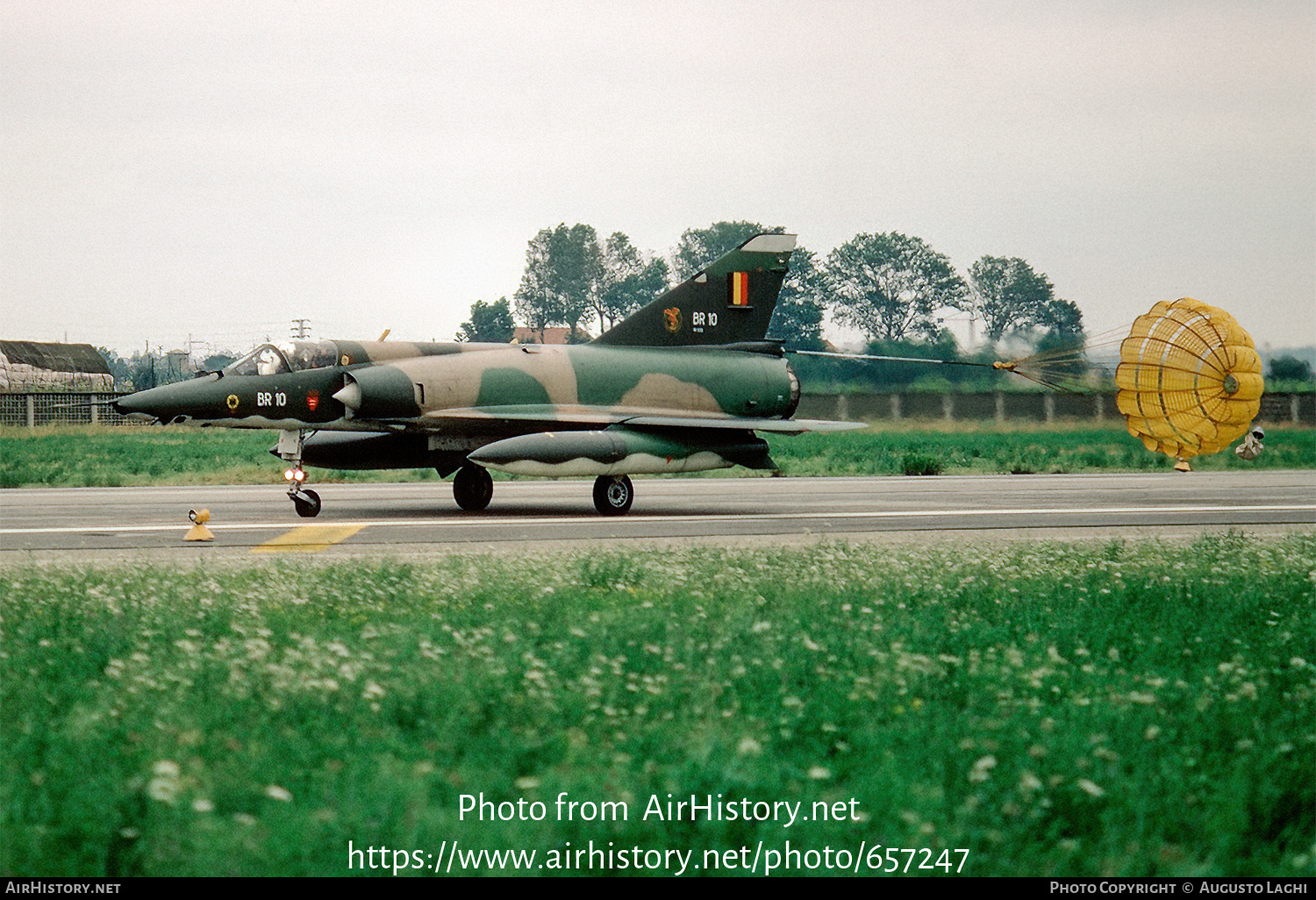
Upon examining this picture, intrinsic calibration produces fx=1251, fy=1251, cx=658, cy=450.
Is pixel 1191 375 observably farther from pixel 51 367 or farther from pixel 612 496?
pixel 51 367

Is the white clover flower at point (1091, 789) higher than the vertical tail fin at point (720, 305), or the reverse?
the vertical tail fin at point (720, 305)

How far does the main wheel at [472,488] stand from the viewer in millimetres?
18625

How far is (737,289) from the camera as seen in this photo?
21016 mm

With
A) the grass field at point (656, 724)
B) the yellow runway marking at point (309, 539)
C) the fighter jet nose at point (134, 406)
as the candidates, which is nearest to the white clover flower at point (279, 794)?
the grass field at point (656, 724)

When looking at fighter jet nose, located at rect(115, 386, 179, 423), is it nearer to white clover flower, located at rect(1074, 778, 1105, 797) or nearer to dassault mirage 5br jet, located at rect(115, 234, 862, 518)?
dassault mirage 5br jet, located at rect(115, 234, 862, 518)

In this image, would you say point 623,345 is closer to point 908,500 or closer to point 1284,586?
point 908,500

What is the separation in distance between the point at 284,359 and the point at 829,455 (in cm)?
2213

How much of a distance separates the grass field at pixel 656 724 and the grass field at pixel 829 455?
20.0 meters

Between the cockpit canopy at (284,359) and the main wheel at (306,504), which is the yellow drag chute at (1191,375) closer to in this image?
the cockpit canopy at (284,359)

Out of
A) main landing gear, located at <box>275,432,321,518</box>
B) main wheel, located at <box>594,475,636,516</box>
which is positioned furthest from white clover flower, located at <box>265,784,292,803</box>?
main wheel, located at <box>594,475,636,516</box>

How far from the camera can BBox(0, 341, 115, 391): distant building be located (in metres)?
64.7

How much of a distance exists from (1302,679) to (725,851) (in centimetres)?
366

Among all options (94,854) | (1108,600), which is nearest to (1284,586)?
(1108,600)

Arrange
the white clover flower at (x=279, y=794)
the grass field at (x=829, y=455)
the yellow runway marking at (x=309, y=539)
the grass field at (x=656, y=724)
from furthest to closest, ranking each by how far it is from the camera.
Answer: the grass field at (x=829, y=455)
the yellow runway marking at (x=309, y=539)
the white clover flower at (x=279, y=794)
the grass field at (x=656, y=724)
